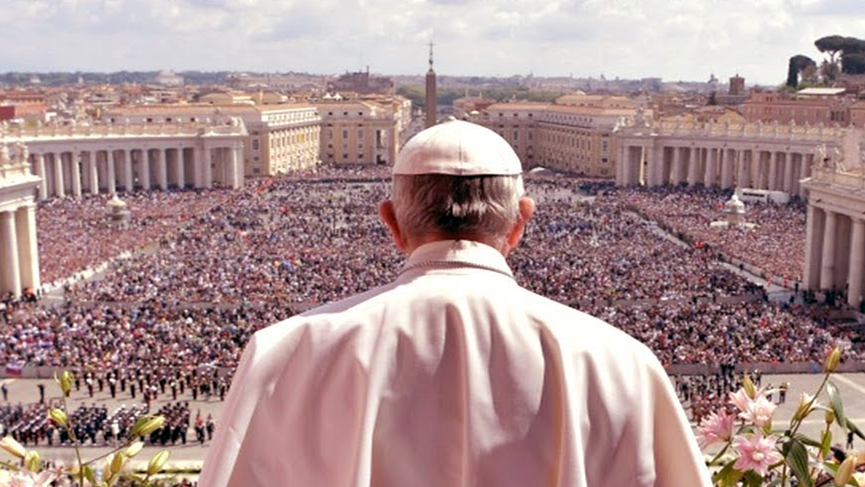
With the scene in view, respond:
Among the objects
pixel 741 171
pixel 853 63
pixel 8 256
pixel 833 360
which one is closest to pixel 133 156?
pixel 8 256

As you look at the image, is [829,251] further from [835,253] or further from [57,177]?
[57,177]

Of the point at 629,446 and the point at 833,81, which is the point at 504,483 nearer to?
the point at 629,446

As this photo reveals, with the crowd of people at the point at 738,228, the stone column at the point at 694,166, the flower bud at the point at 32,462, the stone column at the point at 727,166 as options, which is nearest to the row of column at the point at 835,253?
the crowd of people at the point at 738,228

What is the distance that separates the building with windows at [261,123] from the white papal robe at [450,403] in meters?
90.0

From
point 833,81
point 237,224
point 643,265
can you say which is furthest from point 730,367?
point 833,81

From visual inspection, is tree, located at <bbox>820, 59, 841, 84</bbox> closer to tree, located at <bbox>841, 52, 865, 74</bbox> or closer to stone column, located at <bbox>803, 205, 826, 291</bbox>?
tree, located at <bbox>841, 52, 865, 74</bbox>

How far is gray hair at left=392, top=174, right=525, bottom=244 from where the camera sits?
3.02 meters

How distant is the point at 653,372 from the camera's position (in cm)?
285

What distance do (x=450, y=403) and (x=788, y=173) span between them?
78823 millimetres

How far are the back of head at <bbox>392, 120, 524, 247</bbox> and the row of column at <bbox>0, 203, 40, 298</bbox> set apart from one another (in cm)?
4014

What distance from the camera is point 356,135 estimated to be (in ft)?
372

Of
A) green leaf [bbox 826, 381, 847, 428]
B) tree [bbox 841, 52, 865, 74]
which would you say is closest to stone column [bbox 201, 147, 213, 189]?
green leaf [bbox 826, 381, 847, 428]

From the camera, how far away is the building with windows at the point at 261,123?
92938 millimetres

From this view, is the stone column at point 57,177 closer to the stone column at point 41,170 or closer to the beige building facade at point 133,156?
the beige building facade at point 133,156
